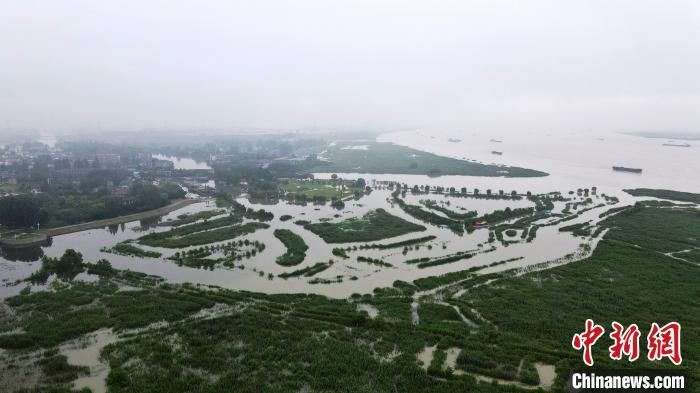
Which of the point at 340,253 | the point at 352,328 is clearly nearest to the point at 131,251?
the point at 340,253

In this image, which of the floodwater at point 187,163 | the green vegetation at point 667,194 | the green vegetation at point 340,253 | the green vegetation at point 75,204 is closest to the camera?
the green vegetation at point 340,253

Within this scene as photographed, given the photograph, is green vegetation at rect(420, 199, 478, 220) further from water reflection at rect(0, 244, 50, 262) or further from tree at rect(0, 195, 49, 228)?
tree at rect(0, 195, 49, 228)

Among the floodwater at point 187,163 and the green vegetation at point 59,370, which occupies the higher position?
the floodwater at point 187,163

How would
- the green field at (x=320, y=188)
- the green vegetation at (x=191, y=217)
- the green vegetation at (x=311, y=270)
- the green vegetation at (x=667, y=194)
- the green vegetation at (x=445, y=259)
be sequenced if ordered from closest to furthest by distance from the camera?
the green vegetation at (x=311, y=270)
the green vegetation at (x=445, y=259)
the green vegetation at (x=191, y=217)
the green vegetation at (x=667, y=194)
the green field at (x=320, y=188)

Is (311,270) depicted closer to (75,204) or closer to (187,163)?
(75,204)

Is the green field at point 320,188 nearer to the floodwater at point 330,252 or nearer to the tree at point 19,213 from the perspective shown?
the floodwater at point 330,252

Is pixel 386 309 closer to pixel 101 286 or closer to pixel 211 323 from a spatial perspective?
pixel 211 323

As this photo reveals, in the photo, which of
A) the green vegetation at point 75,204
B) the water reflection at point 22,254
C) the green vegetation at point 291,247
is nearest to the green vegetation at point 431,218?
the green vegetation at point 291,247
